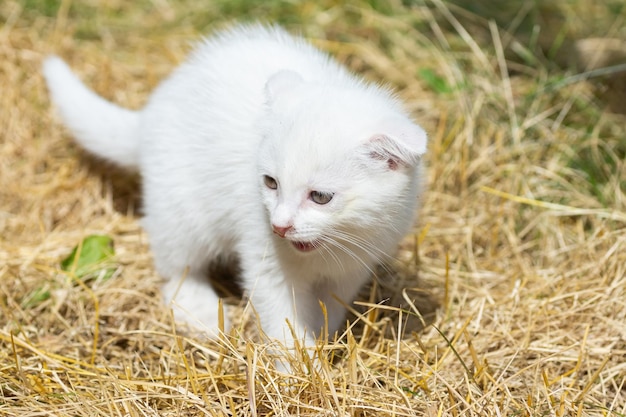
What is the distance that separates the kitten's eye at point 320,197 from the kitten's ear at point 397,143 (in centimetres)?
19

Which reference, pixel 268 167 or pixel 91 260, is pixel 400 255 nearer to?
pixel 268 167

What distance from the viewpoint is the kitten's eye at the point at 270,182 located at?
253 cm

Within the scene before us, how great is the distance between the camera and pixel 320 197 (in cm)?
243

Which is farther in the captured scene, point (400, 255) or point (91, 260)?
point (400, 255)

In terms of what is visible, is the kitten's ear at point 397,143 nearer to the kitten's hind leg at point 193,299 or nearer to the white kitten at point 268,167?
the white kitten at point 268,167

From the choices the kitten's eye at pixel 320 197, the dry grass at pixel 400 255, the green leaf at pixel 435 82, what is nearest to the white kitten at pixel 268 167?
the kitten's eye at pixel 320 197

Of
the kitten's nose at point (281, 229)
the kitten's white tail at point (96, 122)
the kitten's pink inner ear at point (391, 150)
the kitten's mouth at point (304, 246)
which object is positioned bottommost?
the kitten's white tail at point (96, 122)

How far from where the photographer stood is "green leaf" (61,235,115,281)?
135 inches

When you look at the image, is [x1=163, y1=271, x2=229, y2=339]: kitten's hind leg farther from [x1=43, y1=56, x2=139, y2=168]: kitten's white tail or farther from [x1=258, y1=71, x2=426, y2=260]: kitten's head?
[x1=258, y1=71, x2=426, y2=260]: kitten's head

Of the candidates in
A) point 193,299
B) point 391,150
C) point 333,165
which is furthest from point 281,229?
point 193,299

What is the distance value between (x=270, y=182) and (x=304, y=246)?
0.86ft

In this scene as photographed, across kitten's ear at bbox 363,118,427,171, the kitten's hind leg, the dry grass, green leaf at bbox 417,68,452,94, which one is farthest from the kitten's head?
green leaf at bbox 417,68,452,94

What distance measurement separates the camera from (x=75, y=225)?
12.6ft

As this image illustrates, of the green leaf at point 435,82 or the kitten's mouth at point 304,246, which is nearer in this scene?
the kitten's mouth at point 304,246
